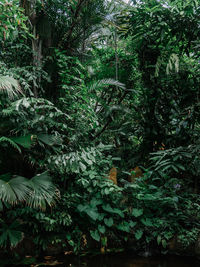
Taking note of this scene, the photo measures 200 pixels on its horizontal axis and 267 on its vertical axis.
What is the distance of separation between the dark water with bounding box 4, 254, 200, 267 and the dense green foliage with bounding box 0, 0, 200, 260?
177 millimetres

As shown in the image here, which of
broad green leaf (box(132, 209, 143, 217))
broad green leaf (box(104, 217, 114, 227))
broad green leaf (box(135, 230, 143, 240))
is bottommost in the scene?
broad green leaf (box(135, 230, 143, 240))

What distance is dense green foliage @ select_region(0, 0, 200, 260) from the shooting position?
2705mm

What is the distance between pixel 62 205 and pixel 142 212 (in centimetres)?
104

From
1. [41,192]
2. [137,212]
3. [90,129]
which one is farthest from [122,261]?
[90,129]

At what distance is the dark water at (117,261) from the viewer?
2.56m

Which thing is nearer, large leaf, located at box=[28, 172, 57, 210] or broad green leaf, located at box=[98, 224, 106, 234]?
large leaf, located at box=[28, 172, 57, 210]

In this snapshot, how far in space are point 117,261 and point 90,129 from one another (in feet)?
6.21

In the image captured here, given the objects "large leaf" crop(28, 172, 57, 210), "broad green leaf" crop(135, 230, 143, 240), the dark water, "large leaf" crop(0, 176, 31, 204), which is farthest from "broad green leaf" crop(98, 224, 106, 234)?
"large leaf" crop(0, 176, 31, 204)

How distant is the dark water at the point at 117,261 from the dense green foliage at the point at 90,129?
18 cm

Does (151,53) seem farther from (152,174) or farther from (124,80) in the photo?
(152,174)

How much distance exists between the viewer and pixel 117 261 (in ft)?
8.76

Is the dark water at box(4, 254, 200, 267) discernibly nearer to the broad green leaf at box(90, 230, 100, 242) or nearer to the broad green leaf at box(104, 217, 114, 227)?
the broad green leaf at box(90, 230, 100, 242)

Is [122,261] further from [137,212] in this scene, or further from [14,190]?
[14,190]

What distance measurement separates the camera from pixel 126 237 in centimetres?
301
